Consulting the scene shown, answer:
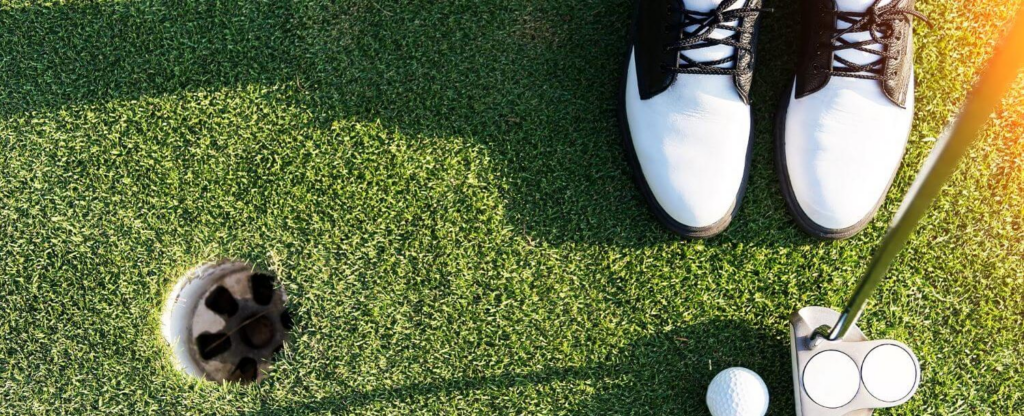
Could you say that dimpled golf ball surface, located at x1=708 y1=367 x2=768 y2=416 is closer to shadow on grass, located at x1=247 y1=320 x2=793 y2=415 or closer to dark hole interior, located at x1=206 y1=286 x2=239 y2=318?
shadow on grass, located at x1=247 y1=320 x2=793 y2=415

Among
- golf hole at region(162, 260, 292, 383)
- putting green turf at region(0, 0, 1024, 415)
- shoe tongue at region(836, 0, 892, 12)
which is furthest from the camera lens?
golf hole at region(162, 260, 292, 383)

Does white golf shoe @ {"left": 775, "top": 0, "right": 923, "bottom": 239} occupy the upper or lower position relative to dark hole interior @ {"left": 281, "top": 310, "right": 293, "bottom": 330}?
lower

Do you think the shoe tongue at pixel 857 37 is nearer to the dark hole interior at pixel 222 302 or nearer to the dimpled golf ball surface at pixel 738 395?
the dimpled golf ball surface at pixel 738 395

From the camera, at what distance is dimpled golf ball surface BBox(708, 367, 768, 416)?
1.67m

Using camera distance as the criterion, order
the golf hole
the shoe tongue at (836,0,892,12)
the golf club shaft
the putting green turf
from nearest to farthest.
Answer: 1. the golf club shaft
2. the shoe tongue at (836,0,892,12)
3. the putting green turf
4. the golf hole

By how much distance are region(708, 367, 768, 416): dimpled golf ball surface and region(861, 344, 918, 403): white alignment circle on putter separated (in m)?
0.26

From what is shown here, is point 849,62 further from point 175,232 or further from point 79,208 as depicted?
point 79,208

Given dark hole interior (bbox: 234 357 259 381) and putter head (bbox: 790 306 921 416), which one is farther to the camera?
dark hole interior (bbox: 234 357 259 381)

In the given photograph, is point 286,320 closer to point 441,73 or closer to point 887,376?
point 441,73

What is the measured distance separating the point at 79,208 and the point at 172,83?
0.47 m

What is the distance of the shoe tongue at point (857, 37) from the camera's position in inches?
63.9

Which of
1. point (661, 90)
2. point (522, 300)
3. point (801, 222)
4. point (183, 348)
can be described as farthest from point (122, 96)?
point (801, 222)

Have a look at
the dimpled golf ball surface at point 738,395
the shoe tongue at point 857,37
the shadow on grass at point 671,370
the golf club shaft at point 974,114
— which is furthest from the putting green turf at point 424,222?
the golf club shaft at point 974,114

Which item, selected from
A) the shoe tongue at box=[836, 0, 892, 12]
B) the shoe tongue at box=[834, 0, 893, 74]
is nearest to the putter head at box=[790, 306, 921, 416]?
the shoe tongue at box=[834, 0, 893, 74]
